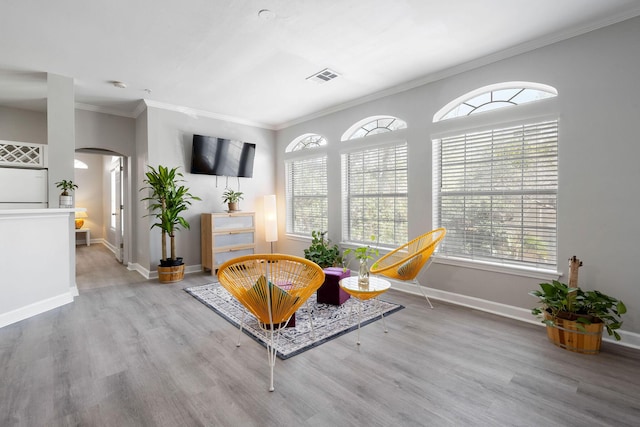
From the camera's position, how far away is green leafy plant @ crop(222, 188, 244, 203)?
5605mm

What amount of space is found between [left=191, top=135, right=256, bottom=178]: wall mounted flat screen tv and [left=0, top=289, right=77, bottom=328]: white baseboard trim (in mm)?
2499

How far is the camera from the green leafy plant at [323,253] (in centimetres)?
480

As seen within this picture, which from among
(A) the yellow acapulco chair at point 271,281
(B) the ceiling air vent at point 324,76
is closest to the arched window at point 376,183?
(B) the ceiling air vent at point 324,76

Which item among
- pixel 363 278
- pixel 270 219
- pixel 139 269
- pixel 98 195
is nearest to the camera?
pixel 363 278

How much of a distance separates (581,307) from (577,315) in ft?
0.29

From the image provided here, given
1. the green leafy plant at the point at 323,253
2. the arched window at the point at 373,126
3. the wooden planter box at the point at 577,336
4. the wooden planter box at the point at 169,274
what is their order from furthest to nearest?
the green leafy plant at the point at 323,253 < the wooden planter box at the point at 169,274 < the arched window at the point at 373,126 < the wooden planter box at the point at 577,336

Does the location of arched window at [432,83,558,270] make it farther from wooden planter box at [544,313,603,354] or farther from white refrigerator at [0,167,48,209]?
white refrigerator at [0,167,48,209]

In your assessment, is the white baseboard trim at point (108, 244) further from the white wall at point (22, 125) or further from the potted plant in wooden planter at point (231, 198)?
the potted plant in wooden planter at point (231, 198)

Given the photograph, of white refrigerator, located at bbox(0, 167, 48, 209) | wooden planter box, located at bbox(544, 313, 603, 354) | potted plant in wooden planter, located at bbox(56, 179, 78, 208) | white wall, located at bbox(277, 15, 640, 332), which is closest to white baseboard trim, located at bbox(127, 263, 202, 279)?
potted plant in wooden planter, located at bbox(56, 179, 78, 208)

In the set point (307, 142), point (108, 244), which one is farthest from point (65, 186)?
point (108, 244)

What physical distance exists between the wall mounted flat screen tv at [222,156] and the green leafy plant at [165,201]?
472 millimetres

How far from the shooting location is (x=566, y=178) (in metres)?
2.92

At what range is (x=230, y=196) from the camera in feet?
18.7

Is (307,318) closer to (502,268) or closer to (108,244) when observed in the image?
(502,268)
